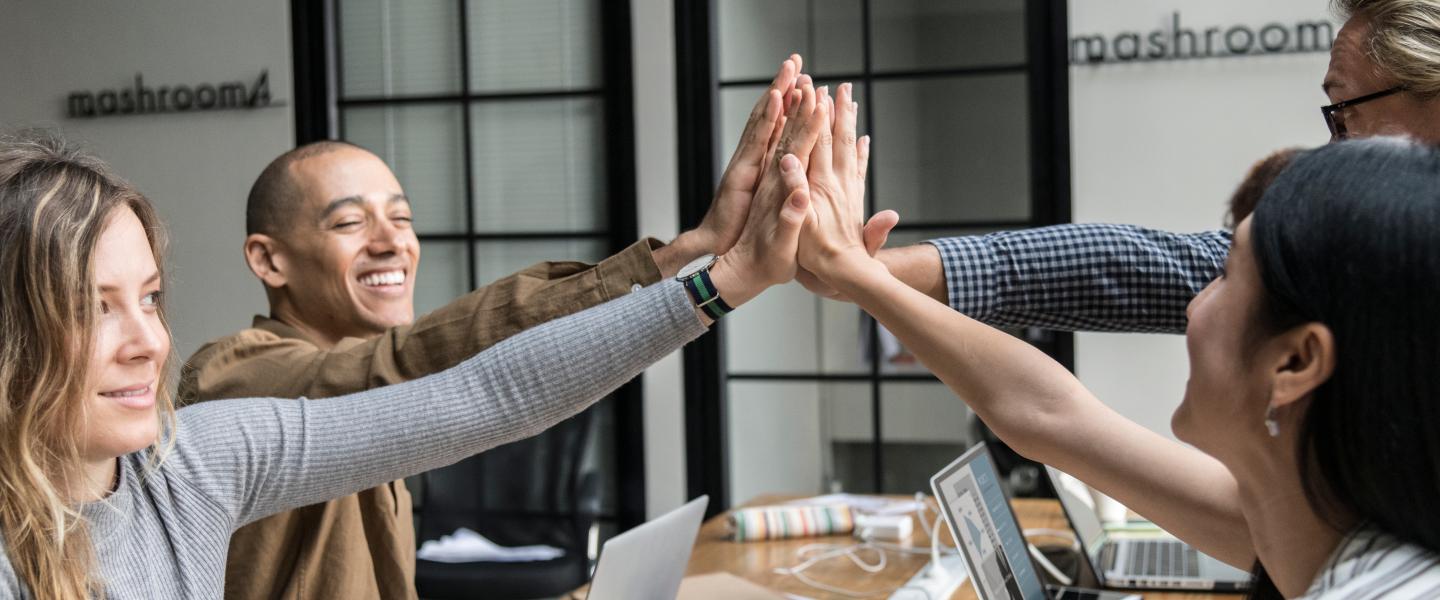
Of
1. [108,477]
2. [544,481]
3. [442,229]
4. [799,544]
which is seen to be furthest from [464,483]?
[108,477]

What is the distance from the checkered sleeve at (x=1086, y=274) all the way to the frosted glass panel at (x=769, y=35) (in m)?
2.83

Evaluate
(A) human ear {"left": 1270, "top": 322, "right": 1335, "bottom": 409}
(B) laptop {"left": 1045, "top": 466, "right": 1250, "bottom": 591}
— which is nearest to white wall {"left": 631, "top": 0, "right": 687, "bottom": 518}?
(B) laptop {"left": 1045, "top": 466, "right": 1250, "bottom": 591}

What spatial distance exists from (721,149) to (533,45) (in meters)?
0.80

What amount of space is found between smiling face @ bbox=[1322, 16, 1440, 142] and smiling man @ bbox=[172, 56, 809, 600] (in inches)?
27.3

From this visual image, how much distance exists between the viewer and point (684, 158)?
179 inches

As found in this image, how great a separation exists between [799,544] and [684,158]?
201 centimetres

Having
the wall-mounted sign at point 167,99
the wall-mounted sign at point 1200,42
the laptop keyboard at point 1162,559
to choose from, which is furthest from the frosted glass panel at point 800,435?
the wall-mounted sign at point 167,99

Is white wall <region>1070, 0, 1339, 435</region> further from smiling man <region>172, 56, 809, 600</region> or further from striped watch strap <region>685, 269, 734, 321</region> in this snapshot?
striped watch strap <region>685, 269, 734, 321</region>

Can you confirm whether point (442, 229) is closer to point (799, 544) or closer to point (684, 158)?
point (684, 158)

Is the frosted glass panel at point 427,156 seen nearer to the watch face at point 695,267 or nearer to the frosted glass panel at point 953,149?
the frosted glass panel at point 953,149

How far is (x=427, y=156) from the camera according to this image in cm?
490

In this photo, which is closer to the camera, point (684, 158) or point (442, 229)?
point (684, 158)

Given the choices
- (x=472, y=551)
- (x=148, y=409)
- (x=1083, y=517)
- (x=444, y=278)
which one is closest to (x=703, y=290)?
(x=148, y=409)

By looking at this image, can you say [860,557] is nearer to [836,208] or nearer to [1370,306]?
[836,208]
